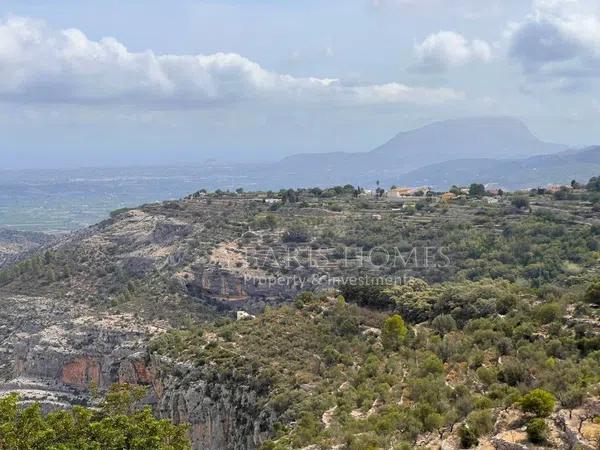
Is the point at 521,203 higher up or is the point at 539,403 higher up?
the point at 521,203

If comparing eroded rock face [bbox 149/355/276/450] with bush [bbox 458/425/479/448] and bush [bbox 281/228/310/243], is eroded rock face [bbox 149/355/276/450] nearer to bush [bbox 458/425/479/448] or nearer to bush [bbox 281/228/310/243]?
bush [bbox 458/425/479/448]

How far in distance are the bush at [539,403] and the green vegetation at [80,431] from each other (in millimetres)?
8508

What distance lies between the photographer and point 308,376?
2336 cm

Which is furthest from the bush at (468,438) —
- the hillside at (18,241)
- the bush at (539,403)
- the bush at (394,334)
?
the hillside at (18,241)

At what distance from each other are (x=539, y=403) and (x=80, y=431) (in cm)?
1111

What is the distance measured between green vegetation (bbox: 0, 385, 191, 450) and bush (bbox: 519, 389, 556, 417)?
8.51 meters

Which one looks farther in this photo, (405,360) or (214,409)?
(214,409)

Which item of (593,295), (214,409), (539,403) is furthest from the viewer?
(214,409)

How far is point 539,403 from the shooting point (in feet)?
48.0

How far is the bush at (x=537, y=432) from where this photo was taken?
13570 mm

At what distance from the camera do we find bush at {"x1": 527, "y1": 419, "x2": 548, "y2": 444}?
1357 cm

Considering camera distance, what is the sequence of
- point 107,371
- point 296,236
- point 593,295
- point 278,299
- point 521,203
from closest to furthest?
point 593,295, point 107,371, point 278,299, point 296,236, point 521,203

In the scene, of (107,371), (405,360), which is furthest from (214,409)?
(107,371)

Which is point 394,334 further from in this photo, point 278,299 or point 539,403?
point 278,299
